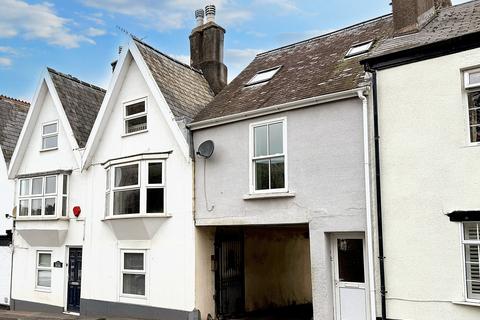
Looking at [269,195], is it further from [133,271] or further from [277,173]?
[133,271]

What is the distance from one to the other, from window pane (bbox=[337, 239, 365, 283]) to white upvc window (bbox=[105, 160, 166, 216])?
5673 millimetres

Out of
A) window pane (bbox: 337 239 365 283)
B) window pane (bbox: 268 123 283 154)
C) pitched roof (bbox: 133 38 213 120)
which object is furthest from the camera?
pitched roof (bbox: 133 38 213 120)

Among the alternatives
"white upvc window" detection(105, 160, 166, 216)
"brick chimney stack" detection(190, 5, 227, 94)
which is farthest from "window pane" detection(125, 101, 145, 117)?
"brick chimney stack" detection(190, 5, 227, 94)

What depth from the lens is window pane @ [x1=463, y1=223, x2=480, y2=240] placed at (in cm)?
963

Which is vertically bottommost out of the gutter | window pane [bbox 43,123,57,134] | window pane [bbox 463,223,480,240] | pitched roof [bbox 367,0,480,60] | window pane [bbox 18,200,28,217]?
window pane [bbox 463,223,480,240]

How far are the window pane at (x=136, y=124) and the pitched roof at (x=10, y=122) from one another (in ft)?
24.1

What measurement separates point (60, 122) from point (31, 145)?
192 cm

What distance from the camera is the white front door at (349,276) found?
11.7m

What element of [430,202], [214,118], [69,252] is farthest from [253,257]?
[430,202]

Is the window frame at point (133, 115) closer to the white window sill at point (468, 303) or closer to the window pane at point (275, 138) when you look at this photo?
the window pane at point (275, 138)

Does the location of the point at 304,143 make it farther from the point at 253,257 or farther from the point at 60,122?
the point at 60,122

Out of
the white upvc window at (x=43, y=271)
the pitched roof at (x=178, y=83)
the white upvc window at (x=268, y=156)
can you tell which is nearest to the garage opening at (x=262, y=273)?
the white upvc window at (x=268, y=156)

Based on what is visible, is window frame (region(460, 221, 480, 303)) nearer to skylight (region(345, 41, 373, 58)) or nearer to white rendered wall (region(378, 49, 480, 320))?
white rendered wall (region(378, 49, 480, 320))

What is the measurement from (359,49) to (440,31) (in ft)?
10.3
